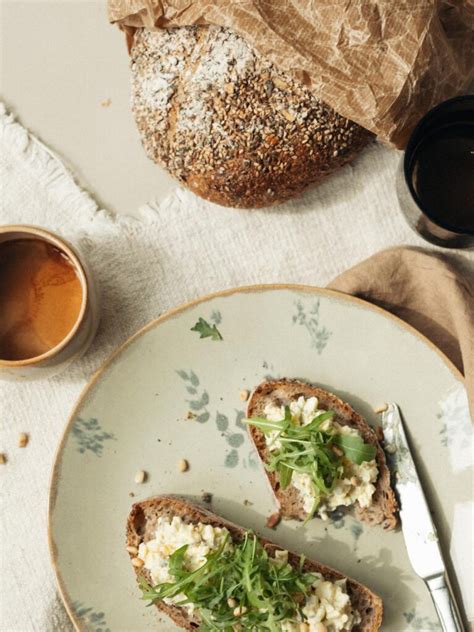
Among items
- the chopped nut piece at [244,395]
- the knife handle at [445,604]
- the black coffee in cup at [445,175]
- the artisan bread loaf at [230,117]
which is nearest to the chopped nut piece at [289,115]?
the artisan bread loaf at [230,117]

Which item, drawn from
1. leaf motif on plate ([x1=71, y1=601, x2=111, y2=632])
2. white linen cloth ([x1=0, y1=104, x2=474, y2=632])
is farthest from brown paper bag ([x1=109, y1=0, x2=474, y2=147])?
leaf motif on plate ([x1=71, y1=601, x2=111, y2=632])

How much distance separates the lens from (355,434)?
69.0 inches

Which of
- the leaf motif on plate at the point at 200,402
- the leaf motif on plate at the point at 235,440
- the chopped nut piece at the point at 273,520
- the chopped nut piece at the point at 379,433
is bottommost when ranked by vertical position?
the chopped nut piece at the point at 273,520

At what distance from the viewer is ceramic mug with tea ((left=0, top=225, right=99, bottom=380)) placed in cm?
183

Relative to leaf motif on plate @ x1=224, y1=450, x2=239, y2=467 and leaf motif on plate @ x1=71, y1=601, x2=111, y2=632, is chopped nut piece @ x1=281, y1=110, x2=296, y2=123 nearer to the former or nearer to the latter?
leaf motif on plate @ x1=224, y1=450, x2=239, y2=467

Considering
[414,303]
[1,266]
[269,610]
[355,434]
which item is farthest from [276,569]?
[1,266]

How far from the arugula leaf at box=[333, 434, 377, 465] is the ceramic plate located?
6.1 inches

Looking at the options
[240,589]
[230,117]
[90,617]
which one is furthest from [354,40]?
[90,617]

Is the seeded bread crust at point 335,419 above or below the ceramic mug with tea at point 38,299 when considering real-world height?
below

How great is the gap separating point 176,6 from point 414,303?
0.90m

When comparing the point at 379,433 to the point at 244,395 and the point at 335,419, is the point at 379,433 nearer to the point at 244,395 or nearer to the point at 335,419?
the point at 335,419

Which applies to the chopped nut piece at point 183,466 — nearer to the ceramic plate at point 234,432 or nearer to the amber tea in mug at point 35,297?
the ceramic plate at point 234,432

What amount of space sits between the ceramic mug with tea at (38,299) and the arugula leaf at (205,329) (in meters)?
0.25

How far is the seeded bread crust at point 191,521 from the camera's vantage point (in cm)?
179
